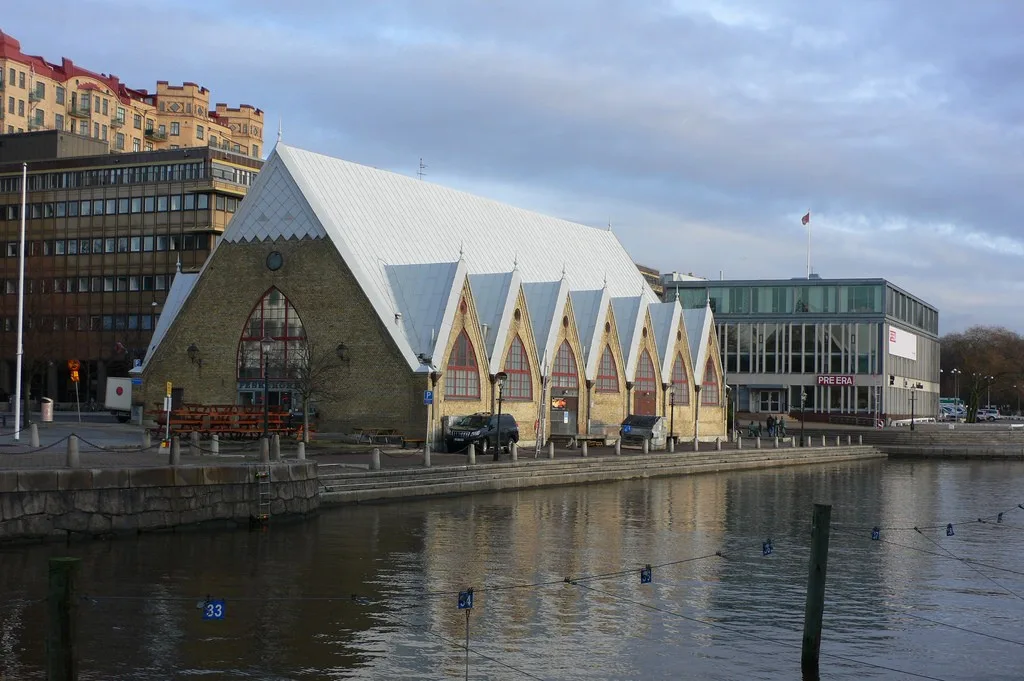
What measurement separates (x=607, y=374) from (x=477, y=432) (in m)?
18.4

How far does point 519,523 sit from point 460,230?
123 feet

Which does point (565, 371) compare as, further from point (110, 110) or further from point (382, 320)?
point (110, 110)

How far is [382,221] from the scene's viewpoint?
6412cm

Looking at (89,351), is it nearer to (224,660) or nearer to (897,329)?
(897,329)

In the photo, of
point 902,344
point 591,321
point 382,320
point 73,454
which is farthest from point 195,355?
point 902,344

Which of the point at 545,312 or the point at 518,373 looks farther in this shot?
the point at 545,312

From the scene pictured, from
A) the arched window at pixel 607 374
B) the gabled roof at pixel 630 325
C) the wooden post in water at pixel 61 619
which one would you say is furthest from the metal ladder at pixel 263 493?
the gabled roof at pixel 630 325

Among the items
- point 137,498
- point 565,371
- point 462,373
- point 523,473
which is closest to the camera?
point 137,498

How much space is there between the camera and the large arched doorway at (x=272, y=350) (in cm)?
5928

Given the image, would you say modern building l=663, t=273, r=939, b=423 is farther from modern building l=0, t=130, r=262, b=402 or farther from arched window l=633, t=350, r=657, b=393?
modern building l=0, t=130, r=262, b=402

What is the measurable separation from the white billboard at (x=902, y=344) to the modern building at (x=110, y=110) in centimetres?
5978

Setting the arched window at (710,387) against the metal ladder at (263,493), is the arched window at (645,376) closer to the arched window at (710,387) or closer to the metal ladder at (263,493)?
the arched window at (710,387)

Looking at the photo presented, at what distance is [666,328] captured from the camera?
77375 millimetres

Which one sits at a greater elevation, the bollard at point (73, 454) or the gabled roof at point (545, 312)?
the gabled roof at point (545, 312)
